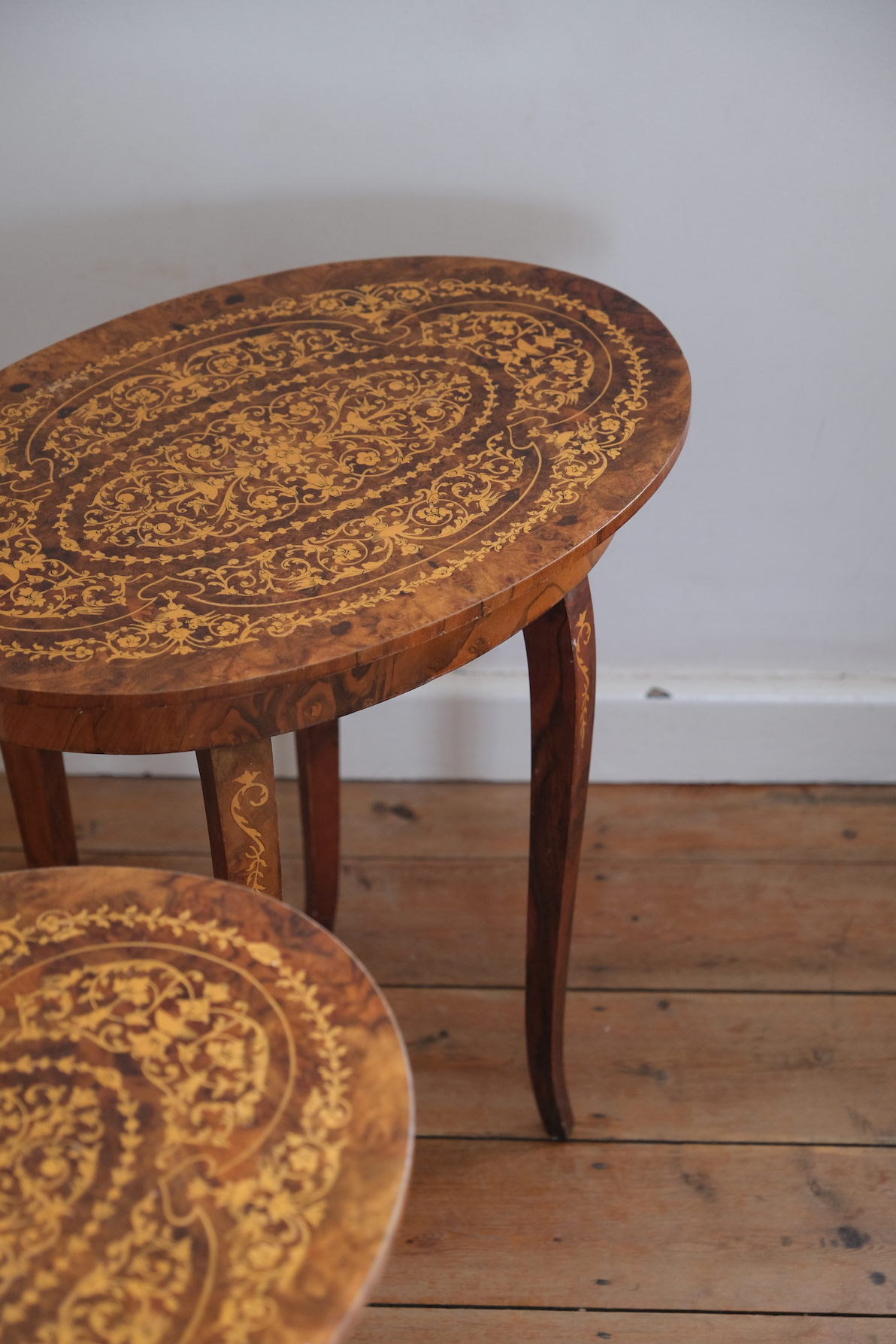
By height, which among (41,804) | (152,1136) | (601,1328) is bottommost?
(601,1328)

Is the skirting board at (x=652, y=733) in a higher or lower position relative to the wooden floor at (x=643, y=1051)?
higher

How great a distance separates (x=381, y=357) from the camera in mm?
866

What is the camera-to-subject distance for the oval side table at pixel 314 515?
1.97 ft

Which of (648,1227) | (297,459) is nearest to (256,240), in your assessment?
(297,459)

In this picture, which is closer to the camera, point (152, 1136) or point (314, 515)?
point (152, 1136)

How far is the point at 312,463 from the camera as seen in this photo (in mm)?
751

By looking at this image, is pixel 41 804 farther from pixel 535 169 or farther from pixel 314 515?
pixel 535 169

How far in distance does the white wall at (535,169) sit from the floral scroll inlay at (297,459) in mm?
247

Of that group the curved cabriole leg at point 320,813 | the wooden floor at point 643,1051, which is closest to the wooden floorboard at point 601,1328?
the wooden floor at point 643,1051

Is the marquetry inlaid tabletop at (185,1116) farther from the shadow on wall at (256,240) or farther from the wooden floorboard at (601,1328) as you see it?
the shadow on wall at (256,240)

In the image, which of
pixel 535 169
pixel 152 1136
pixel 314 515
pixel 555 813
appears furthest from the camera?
pixel 535 169

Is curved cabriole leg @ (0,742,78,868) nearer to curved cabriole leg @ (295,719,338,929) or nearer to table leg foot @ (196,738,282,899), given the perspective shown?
curved cabriole leg @ (295,719,338,929)

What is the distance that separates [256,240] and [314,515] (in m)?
0.59

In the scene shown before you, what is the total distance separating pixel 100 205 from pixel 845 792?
116 centimetres
